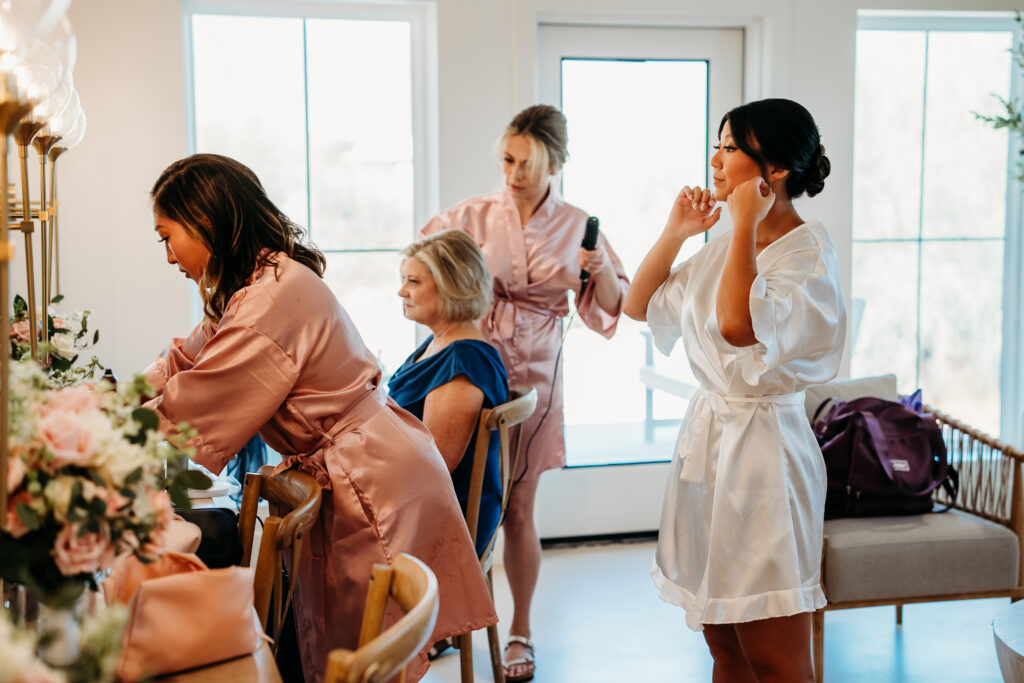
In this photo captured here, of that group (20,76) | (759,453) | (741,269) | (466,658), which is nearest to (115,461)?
(20,76)

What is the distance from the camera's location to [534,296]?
306cm

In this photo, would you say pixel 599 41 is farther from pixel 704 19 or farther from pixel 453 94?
pixel 453 94

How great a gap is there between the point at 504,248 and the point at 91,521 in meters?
2.13

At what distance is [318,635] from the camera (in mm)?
1870

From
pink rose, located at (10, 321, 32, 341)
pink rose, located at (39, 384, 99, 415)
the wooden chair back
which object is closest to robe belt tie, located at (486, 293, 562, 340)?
the wooden chair back

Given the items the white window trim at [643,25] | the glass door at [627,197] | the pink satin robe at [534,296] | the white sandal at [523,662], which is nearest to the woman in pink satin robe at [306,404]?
the white sandal at [523,662]

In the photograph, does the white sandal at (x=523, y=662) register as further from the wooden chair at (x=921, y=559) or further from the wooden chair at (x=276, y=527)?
the wooden chair at (x=276, y=527)

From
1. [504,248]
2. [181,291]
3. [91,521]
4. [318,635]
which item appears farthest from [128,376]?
[91,521]

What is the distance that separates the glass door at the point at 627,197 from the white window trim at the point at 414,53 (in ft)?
1.55

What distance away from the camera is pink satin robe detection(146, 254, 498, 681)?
1.69m

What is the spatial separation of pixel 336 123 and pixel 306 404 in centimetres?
213

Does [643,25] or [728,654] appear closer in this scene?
[728,654]

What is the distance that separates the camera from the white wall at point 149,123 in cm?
331

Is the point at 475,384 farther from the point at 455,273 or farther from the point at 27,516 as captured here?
the point at 27,516
